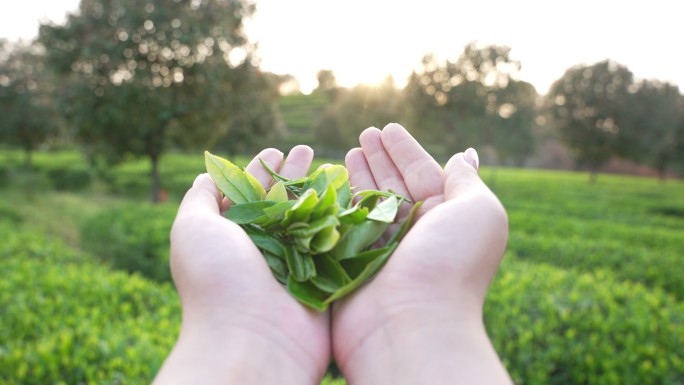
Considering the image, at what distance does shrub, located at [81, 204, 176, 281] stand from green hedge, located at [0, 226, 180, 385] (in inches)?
69.3

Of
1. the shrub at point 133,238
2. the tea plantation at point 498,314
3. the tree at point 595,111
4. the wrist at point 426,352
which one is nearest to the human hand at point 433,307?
the wrist at point 426,352

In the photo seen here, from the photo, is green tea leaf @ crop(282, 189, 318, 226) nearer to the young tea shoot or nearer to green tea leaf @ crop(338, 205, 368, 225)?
the young tea shoot

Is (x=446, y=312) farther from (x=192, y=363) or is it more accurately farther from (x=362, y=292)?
(x=192, y=363)

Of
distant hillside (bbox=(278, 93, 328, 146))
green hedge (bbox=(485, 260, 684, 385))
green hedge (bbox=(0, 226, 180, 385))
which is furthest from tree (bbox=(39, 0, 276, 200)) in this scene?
distant hillside (bbox=(278, 93, 328, 146))

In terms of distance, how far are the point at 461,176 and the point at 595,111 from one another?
3010 cm

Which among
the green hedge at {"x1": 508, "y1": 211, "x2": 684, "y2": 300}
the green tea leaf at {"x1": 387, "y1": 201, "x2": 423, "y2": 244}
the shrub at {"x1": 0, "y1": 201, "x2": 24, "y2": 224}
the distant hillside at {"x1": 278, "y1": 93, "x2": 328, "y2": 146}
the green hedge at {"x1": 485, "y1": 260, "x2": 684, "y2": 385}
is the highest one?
the green tea leaf at {"x1": 387, "y1": 201, "x2": 423, "y2": 244}

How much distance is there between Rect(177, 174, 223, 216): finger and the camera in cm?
169

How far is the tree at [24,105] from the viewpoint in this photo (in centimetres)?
1827

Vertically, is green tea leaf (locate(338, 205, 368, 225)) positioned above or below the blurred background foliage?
above

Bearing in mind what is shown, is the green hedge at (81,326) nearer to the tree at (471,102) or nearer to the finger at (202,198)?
the finger at (202,198)

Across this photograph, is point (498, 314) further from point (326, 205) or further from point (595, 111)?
point (595, 111)

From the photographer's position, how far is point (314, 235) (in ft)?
5.20

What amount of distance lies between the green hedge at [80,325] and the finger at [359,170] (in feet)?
4.35

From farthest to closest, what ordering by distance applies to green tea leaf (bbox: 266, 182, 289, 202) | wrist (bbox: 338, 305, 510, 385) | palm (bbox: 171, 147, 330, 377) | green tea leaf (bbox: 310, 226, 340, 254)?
green tea leaf (bbox: 266, 182, 289, 202)
green tea leaf (bbox: 310, 226, 340, 254)
palm (bbox: 171, 147, 330, 377)
wrist (bbox: 338, 305, 510, 385)
